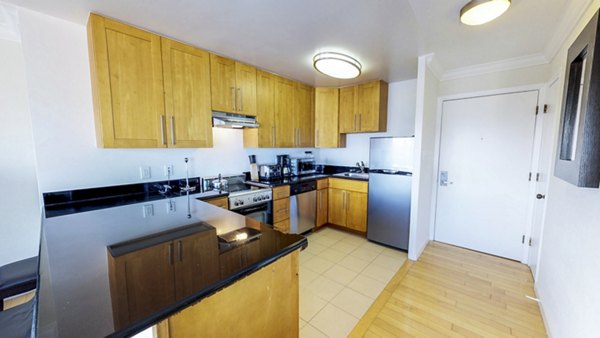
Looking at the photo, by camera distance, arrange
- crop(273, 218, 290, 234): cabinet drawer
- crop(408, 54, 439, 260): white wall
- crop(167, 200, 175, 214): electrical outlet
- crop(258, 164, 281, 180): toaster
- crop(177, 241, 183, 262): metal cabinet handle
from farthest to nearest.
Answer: crop(258, 164, 281, 180): toaster < crop(273, 218, 290, 234): cabinet drawer < crop(408, 54, 439, 260): white wall < crop(167, 200, 175, 214): electrical outlet < crop(177, 241, 183, 262): metal cabinet handle

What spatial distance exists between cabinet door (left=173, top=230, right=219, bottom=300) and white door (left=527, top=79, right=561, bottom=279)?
2.83 meters

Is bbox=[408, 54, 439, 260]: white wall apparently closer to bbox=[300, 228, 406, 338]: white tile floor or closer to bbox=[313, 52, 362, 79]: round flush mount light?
bbox=[300, 228, 406, 338]: white tile floor

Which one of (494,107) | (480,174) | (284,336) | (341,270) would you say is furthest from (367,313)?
(494,107)

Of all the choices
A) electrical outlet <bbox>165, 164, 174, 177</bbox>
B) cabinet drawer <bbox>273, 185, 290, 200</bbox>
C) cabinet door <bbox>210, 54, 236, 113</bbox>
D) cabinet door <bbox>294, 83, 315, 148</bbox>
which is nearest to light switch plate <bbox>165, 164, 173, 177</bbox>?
electrical outlet <bbox>165, 164, 174, 177</bbox>

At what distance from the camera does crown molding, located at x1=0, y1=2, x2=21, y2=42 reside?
1.66 metres

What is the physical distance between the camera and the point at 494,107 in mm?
2738

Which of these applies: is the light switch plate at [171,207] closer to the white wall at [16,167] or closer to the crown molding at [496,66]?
the white wall at [16,167]

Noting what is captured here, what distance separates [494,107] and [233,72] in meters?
3.09

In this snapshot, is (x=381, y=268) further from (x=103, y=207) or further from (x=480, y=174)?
(x=103, y=207)

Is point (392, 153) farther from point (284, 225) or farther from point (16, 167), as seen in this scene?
point (16, 167)

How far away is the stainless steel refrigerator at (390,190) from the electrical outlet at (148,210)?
2524mm

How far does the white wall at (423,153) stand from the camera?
2545mm

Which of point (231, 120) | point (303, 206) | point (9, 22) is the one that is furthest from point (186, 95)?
point (303, 206)

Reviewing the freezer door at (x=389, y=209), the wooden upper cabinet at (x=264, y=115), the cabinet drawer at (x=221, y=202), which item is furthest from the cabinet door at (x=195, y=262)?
the freezer door at (x=389, y=209)
